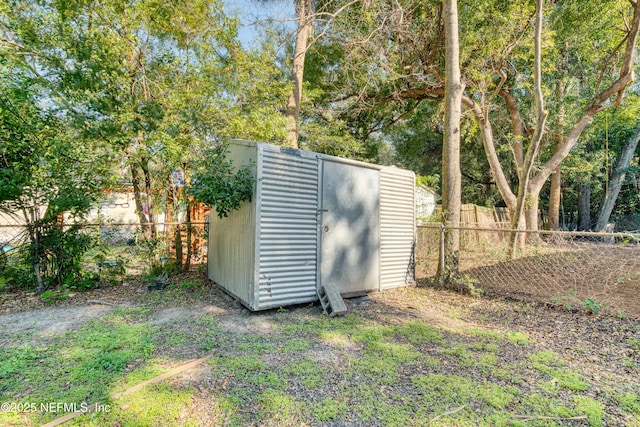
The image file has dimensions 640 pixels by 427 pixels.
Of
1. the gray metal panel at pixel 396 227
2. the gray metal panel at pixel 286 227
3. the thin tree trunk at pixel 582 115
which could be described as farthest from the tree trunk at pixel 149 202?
the thin tree trunk at pixel 582 115

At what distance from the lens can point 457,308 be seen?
418cm

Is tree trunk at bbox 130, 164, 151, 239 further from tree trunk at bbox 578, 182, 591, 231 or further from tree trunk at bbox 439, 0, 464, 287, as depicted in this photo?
tree trunk at bbox 578, 182, 591, 231

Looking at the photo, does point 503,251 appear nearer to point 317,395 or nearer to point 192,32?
point 317,395

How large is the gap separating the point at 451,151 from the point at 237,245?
4.00m

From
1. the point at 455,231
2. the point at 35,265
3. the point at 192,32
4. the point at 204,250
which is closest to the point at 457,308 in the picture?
the point at 455,231

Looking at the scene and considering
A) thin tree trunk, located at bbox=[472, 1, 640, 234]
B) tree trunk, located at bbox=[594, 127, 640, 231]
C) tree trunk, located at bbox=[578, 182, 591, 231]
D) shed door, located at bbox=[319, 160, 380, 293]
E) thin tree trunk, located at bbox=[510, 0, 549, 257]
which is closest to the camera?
shed door, located at bbox=[319, 160, 380, 293]

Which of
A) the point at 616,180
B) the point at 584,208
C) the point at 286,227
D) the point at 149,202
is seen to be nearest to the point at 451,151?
the point at 286,227

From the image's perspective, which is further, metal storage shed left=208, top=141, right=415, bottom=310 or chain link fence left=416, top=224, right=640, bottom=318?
chain link fence left=416, top=224, right=640, bottom=318

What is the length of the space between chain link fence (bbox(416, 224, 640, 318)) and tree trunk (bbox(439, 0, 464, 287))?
209mm

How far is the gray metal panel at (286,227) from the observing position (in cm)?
365

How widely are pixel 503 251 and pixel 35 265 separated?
7518mm

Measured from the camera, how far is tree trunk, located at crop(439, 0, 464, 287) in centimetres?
507

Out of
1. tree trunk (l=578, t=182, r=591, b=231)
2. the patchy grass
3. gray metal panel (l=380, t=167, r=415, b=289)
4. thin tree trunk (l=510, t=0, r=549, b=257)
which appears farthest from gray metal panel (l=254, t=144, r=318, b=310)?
tree trunk (l=578, t=182, r=591, b=231)

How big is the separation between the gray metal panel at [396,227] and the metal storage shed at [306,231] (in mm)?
17
